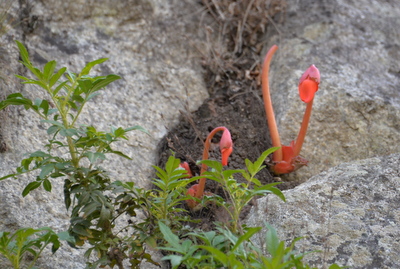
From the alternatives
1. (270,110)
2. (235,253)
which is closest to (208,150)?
(270,110)

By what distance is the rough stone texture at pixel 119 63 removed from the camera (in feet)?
8.11

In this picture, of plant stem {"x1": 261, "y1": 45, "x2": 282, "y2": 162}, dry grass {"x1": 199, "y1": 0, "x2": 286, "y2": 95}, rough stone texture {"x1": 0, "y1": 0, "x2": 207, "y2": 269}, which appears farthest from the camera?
dry grass {"x1": 199, "y1": 0, "x2": 286, "y2": 95}

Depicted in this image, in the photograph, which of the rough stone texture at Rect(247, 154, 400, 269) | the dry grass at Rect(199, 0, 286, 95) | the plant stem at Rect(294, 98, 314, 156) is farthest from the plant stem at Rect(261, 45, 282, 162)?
the dry grass at Rect(199, 0, 286, 95)

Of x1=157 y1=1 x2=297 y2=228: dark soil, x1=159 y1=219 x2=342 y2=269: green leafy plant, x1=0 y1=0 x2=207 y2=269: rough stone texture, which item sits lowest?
x1=157 y1=1 x2=297 y2=228: dark soil

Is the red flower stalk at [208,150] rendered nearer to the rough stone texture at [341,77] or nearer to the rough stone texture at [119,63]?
the rough stone texture at [119,63]

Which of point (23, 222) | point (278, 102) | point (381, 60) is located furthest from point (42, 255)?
point (381, 60)

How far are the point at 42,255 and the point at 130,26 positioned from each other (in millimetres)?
1871

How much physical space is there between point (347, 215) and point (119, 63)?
1.80 metres

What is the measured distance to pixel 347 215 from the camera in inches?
74.7

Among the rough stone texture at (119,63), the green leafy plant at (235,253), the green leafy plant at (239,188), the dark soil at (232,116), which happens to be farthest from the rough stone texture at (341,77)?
the green leafy plant at (235,253)

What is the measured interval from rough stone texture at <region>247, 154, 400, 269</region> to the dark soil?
0.41 meters

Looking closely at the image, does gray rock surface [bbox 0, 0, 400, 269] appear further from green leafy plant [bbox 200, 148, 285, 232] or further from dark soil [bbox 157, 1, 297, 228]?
green leafy plant [bbox 200, 148, 285, 232]

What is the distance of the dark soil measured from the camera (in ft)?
8.59

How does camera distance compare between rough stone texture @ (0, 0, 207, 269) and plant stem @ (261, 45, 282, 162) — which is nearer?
rough stone texture @ (0, 0, 207, 269)
